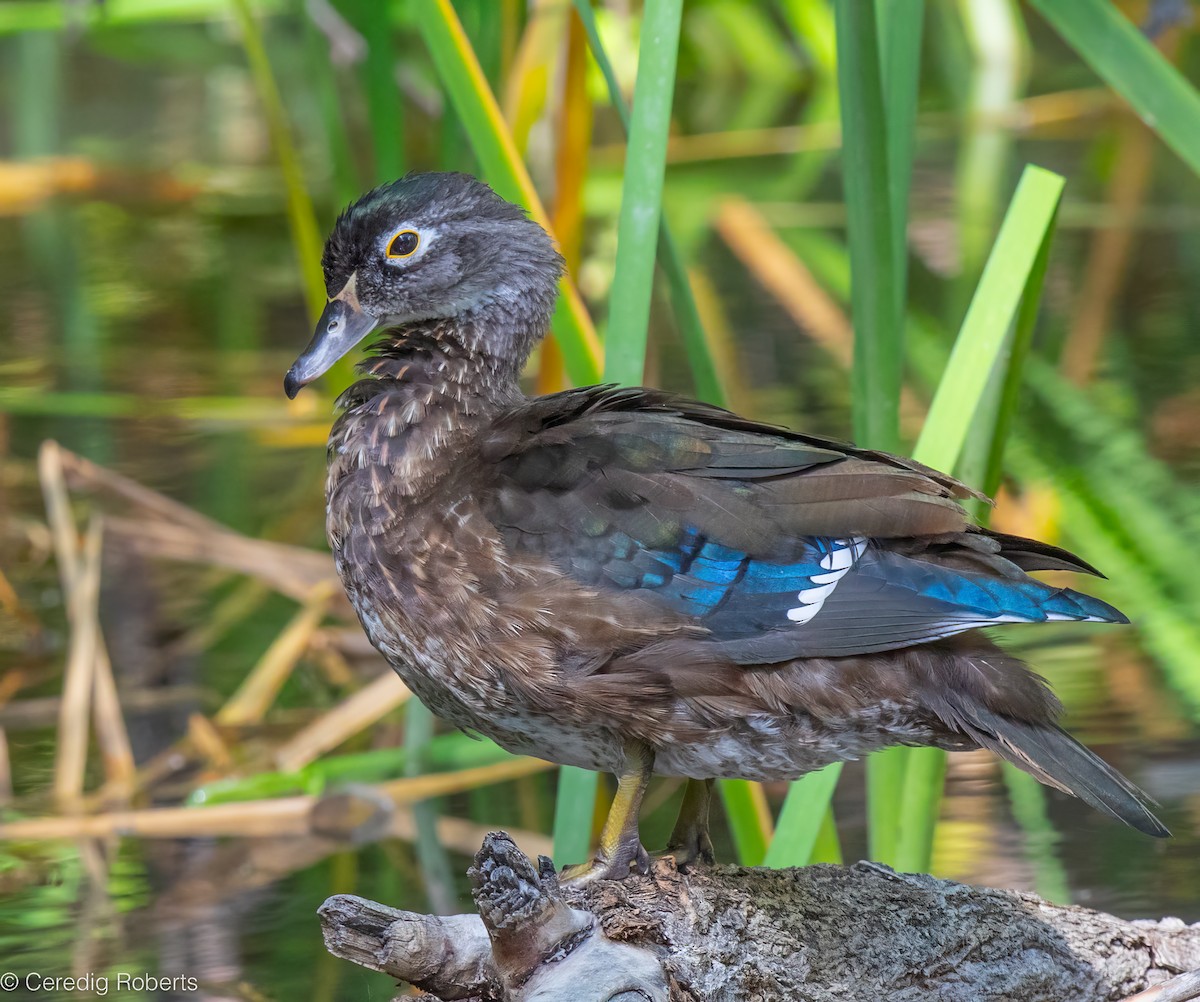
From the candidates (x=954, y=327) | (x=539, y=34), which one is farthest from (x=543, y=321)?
(x=954, y=327)

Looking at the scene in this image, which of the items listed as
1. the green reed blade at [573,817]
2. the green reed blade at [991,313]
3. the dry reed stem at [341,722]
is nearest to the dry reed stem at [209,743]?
the dry reed stem at [341,722]

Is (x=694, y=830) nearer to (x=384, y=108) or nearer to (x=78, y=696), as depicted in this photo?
(x=78, y=696)

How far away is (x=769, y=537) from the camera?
81.6 inches

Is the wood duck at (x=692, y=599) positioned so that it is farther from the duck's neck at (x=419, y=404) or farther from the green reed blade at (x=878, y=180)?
the green reed blade at (x=878, y=180)

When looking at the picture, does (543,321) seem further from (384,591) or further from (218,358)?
(218,358)

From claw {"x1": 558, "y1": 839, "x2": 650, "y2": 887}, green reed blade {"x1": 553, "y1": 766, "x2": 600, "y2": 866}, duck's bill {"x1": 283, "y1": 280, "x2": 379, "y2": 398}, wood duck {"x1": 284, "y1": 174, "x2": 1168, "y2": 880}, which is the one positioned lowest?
green reed blade {"x1": 553, "y1": 766, "x2": 600, "y2": 866}

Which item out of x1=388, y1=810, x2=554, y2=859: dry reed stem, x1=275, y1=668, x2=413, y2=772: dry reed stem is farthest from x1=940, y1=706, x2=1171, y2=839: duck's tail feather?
x1=275, y1=668, x2=413, y2=772: dry reed stem

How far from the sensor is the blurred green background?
301 centimetres

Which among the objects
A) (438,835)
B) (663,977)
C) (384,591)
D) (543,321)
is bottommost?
(438,835)

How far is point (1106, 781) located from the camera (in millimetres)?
1920

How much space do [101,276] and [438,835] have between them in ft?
13.5

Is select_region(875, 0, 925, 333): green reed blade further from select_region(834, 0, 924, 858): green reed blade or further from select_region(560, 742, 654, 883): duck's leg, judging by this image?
select_region(560, 742, 654, 883): duck's leg

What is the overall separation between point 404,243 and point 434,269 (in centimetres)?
5

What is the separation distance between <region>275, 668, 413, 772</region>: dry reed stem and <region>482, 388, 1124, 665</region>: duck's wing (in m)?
1.58
